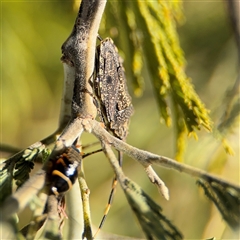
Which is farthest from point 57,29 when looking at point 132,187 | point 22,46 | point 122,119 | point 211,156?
point 132,187

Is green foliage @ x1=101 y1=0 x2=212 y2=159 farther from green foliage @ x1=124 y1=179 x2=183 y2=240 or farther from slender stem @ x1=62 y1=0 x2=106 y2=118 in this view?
green foliage @ x1=124 y1=179 x2=183 y2=240

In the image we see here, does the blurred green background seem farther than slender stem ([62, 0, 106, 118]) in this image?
Yes

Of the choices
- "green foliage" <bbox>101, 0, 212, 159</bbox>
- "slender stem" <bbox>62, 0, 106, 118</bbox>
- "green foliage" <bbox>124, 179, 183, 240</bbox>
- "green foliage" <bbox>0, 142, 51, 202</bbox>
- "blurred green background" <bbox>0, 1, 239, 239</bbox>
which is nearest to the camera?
"green foliage" <bbox>124, 179, 183, 240</bbox>

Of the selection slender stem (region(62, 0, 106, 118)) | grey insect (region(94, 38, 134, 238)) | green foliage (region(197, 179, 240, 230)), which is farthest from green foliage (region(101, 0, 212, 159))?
green foliage (region(197, 179, 240, 230))

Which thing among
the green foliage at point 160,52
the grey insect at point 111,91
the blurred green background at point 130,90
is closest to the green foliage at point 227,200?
the grey insect at point 111,91

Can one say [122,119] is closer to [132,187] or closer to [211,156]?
[132,187]

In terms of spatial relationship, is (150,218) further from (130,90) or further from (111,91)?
(130,90)

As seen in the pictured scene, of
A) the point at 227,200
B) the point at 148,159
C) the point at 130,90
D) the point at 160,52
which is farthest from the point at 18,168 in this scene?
the point at 130,90
